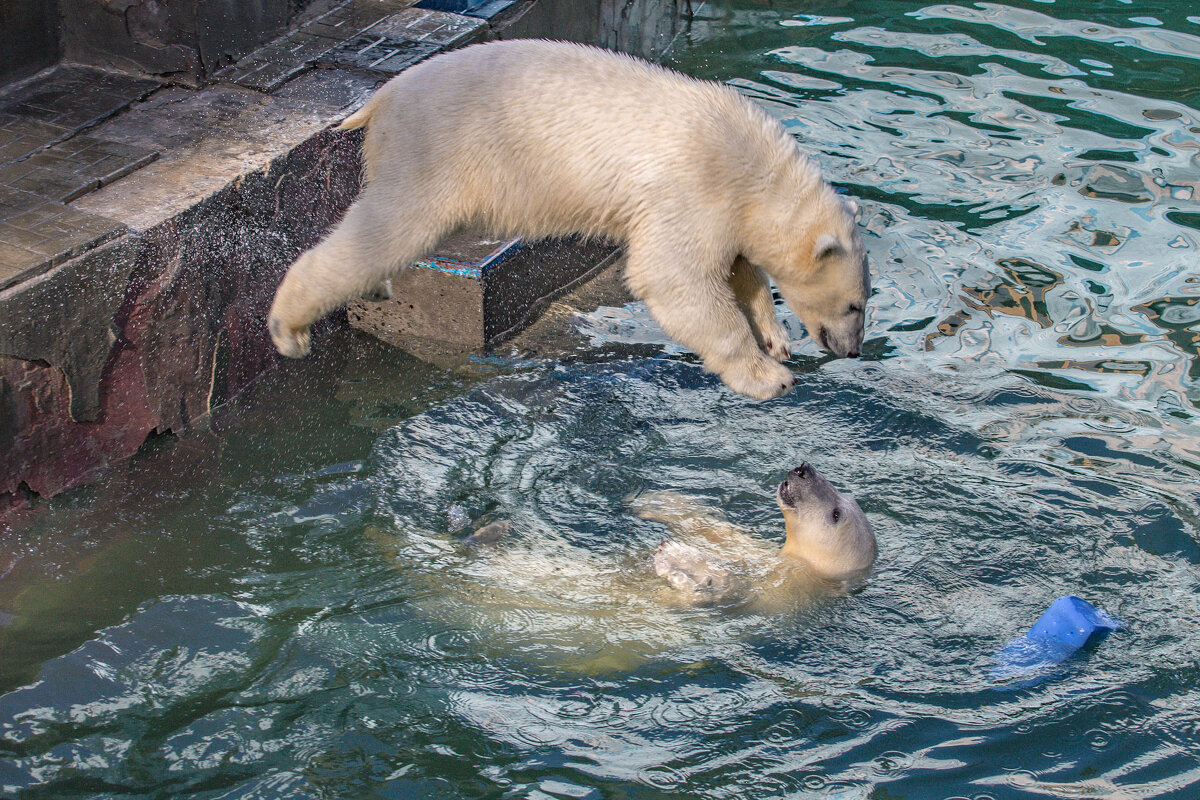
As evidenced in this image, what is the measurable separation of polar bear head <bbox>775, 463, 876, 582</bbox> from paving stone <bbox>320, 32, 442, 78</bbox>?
3.05 meters

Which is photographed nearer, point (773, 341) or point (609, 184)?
point (609, 184)

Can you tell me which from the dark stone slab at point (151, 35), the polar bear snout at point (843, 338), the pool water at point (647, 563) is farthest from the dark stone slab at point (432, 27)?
the polar bear snout at point (843, 338)

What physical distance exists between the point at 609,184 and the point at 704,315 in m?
0.53

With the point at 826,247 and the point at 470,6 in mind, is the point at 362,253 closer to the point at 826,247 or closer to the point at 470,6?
the point at 826,247

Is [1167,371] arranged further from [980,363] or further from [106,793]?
[106,793]

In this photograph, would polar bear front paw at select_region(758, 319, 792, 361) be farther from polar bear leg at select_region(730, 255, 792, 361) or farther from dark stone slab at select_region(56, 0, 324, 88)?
dark stone slab at select_region(56, 0, 324, 88)

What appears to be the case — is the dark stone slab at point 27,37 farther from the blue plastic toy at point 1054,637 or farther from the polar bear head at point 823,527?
the blue plastic toy at point 1054,637

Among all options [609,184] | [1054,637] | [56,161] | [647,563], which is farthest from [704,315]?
[56,161]

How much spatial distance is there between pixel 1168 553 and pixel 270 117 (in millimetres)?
4203

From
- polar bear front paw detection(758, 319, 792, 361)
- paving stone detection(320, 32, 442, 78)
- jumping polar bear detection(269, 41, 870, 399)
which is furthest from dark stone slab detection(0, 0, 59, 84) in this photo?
polar bear front paw detection(758, 319, 792, 361)

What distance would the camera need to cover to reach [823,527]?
3.95 metres

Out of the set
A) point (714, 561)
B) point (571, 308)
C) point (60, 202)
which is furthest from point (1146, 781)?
point (60, 202)

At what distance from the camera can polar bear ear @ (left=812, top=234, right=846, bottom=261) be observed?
12.1ft

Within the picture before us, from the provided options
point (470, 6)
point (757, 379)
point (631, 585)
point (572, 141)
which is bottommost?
point (631, 585)
